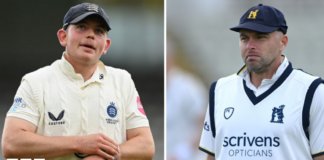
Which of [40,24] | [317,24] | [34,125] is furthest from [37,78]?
[317,24]

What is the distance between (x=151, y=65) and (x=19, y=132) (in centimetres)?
278

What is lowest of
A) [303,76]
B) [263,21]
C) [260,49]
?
[303,76]

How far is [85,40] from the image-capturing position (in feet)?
7.62

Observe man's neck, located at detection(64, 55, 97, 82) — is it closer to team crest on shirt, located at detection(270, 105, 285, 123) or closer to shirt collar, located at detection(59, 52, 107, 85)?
shirt collar, located at detection(59, 52, 107, 85)

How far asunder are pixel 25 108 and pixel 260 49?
1402 millimetres

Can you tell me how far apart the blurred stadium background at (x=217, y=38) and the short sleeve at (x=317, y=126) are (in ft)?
9.36

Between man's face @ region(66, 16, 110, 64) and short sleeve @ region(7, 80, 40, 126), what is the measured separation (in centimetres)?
32

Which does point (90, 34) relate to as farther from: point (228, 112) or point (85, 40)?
point (228, 112)

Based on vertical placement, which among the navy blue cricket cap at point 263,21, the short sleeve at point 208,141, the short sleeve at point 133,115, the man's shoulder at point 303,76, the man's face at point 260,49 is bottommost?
the short sleeve at point 208,141

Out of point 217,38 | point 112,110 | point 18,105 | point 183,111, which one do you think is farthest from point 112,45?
point 18,105

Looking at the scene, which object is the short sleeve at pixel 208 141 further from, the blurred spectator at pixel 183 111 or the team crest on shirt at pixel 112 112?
the blurred spectator at pixel 183 111

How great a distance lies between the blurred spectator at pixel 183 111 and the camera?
16.6 ft

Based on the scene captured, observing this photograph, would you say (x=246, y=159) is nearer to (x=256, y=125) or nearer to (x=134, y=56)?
(x=256, y=125)

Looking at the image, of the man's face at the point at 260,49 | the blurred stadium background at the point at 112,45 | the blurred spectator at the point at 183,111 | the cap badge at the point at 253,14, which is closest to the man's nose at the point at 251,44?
the man's face at the point at 260,49
